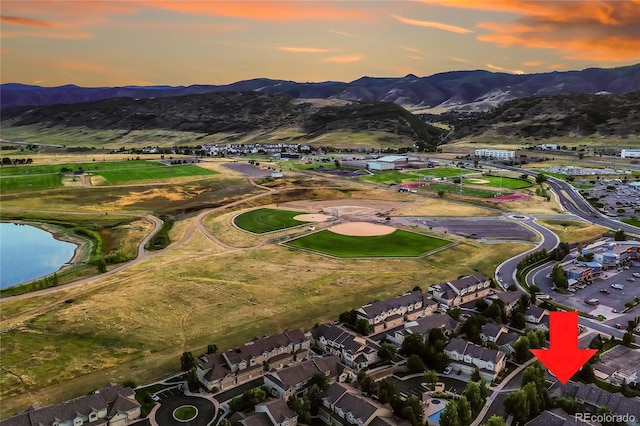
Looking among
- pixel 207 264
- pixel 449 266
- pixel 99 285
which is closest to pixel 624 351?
pixel 449 266

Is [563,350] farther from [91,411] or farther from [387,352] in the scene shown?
[91,411]

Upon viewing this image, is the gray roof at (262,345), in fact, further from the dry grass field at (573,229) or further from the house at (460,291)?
the dry grass field at (573,229)

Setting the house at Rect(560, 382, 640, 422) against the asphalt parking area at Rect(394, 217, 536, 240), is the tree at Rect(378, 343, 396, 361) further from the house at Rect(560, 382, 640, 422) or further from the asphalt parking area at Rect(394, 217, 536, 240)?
the asphalt parking area at Rect(394, 217, 536, 240)

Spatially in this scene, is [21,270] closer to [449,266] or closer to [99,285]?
[99,285]

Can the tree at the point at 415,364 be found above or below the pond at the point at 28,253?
above

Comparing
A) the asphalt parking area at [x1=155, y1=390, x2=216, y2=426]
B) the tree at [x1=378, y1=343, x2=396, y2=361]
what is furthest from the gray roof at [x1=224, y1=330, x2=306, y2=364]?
the tree at [x1=378, y1=343, x2=396, y2=361]
